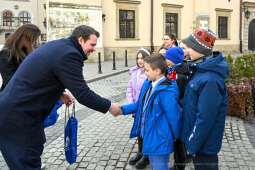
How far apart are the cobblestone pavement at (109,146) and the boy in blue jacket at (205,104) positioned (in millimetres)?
1161

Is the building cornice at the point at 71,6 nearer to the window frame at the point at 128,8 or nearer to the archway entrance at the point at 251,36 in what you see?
the window frame at the point at 128,8

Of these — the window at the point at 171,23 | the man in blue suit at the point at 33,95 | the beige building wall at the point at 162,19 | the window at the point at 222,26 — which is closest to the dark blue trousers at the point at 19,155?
the man in blue suit at the point at 33,95

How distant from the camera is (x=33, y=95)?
2.08 metres

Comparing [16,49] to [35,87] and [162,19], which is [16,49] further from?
[162,19]

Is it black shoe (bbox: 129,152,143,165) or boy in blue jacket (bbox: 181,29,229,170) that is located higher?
boy in blue jacket (bbox: 181,29,229,170)

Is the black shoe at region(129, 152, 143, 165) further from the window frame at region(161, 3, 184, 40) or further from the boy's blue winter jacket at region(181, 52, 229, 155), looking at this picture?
the window frame at region(161, 3, 184, 40)

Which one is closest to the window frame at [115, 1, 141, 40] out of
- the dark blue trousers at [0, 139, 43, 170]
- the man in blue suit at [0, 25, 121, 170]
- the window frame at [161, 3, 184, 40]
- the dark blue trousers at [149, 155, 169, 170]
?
the window frame at [161, 3, 184, 40]

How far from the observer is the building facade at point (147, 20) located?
16.9 metres

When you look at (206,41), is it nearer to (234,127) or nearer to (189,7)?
(234,127)

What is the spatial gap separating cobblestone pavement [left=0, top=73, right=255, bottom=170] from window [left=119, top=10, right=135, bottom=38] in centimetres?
1590

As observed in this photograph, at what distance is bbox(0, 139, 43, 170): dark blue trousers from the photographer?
84.0 inches

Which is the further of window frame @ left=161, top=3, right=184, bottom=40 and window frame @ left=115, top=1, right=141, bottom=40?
window frame @ left=161, top=3, right=184, bottom=40

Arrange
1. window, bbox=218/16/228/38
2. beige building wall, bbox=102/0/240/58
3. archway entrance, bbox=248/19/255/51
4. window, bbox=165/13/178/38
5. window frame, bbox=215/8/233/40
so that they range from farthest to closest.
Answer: archway entrance, bbox=248/19/255/51 < window, bbox=218/16/228/38 < window frame, bbox=215/8/233/40 < window, bbox=165/13/178/38 < beige building wall, bbox=102/0/240/58

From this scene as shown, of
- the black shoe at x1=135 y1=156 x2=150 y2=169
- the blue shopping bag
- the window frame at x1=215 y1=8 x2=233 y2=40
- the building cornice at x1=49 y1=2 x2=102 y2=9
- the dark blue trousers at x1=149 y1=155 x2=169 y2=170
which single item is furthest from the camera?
the window frame at x1=215 y1=8 x2=233 y2=40
